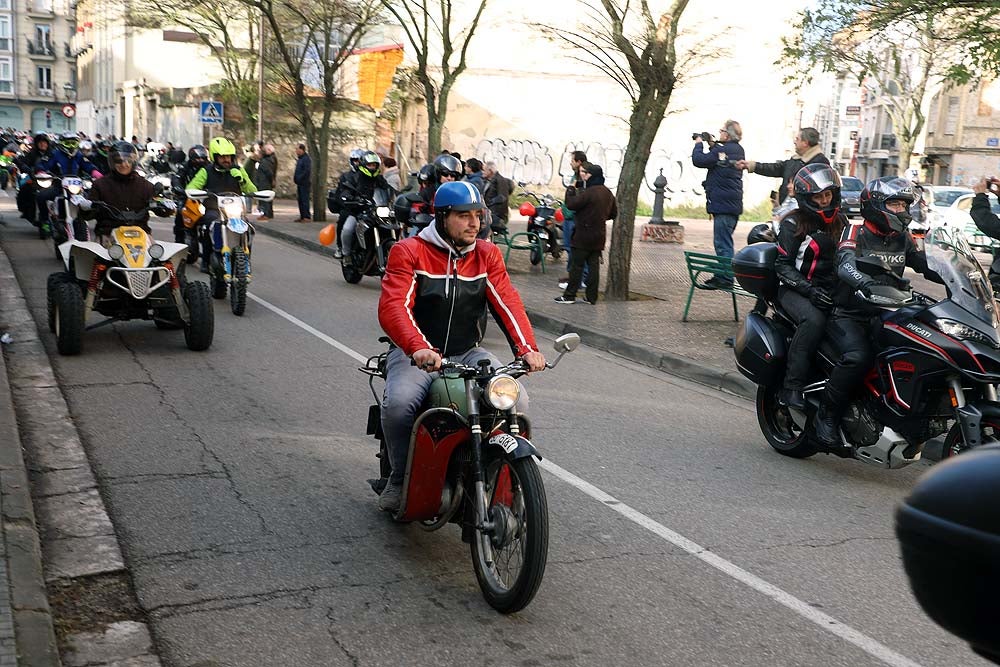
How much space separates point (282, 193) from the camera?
3888cm

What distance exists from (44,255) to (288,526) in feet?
43.2

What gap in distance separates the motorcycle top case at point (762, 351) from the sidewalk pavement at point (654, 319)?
1.99 metres

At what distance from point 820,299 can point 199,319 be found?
5405 mm

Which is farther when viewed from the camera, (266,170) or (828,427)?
(266,170)

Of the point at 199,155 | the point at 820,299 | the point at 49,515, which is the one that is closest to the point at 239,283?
the point at 199,155

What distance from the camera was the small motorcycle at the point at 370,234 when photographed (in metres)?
15.3

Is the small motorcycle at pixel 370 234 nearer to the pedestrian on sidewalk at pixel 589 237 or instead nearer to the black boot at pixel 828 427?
the pedestrian on sidewalk at pixel 589 237

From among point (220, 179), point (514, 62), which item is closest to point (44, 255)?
point (220, 179)

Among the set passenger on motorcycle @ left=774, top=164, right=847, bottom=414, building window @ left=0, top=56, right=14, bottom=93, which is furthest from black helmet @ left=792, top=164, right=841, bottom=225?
building window @ left=0, top=56, right=14, bottom=93

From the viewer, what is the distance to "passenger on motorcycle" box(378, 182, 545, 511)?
4.89 meters

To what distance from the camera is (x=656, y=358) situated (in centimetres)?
1066

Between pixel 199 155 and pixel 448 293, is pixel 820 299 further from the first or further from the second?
pixel 199 155

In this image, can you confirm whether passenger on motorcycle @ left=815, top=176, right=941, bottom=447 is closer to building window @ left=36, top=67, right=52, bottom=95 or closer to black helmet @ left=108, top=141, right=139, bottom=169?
black helmet @ left=108, top=141, right=139, bottom=169

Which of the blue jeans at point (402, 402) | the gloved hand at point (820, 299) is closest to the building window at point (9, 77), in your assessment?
the gloved hand at point (820, 299)
